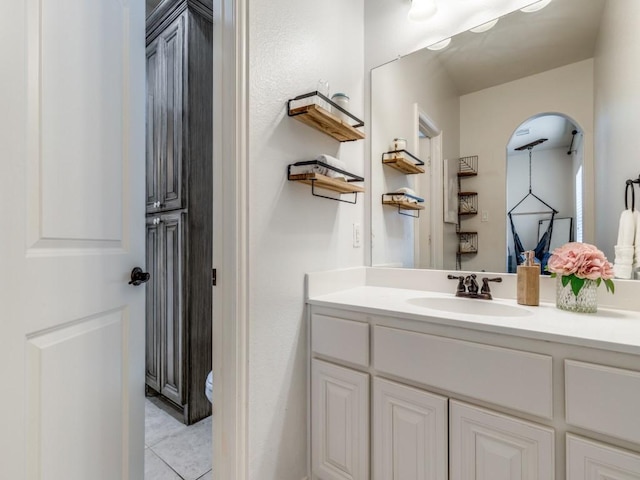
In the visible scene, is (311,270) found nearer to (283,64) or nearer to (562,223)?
(283,64)

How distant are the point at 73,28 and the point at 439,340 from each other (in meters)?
1.36

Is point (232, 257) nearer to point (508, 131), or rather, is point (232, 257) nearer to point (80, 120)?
point (80, 120)

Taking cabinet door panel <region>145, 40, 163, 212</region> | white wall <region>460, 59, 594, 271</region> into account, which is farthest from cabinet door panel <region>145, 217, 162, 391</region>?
white wall <region>460, 59, 594, 271</region>

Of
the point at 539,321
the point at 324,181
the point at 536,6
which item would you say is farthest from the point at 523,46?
the point at 539,321

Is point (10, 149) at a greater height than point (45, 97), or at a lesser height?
lesser

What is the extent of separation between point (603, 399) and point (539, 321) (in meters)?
0.24

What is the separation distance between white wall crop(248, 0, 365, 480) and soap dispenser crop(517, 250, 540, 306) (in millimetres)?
793

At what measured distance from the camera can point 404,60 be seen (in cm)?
167

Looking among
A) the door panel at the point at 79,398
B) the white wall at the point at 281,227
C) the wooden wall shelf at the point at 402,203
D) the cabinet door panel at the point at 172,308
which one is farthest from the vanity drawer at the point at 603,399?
the cabinet door panel at the point at 172,308

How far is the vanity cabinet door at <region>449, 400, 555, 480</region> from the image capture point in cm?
83

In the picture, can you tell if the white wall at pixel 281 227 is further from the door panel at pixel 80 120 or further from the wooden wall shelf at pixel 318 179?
the door panel at pixel 80 120

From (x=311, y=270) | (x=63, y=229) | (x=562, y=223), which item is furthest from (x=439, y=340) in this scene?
(x=63, y=229)

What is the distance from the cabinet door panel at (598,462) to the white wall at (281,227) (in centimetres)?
89

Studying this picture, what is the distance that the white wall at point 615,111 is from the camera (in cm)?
112
